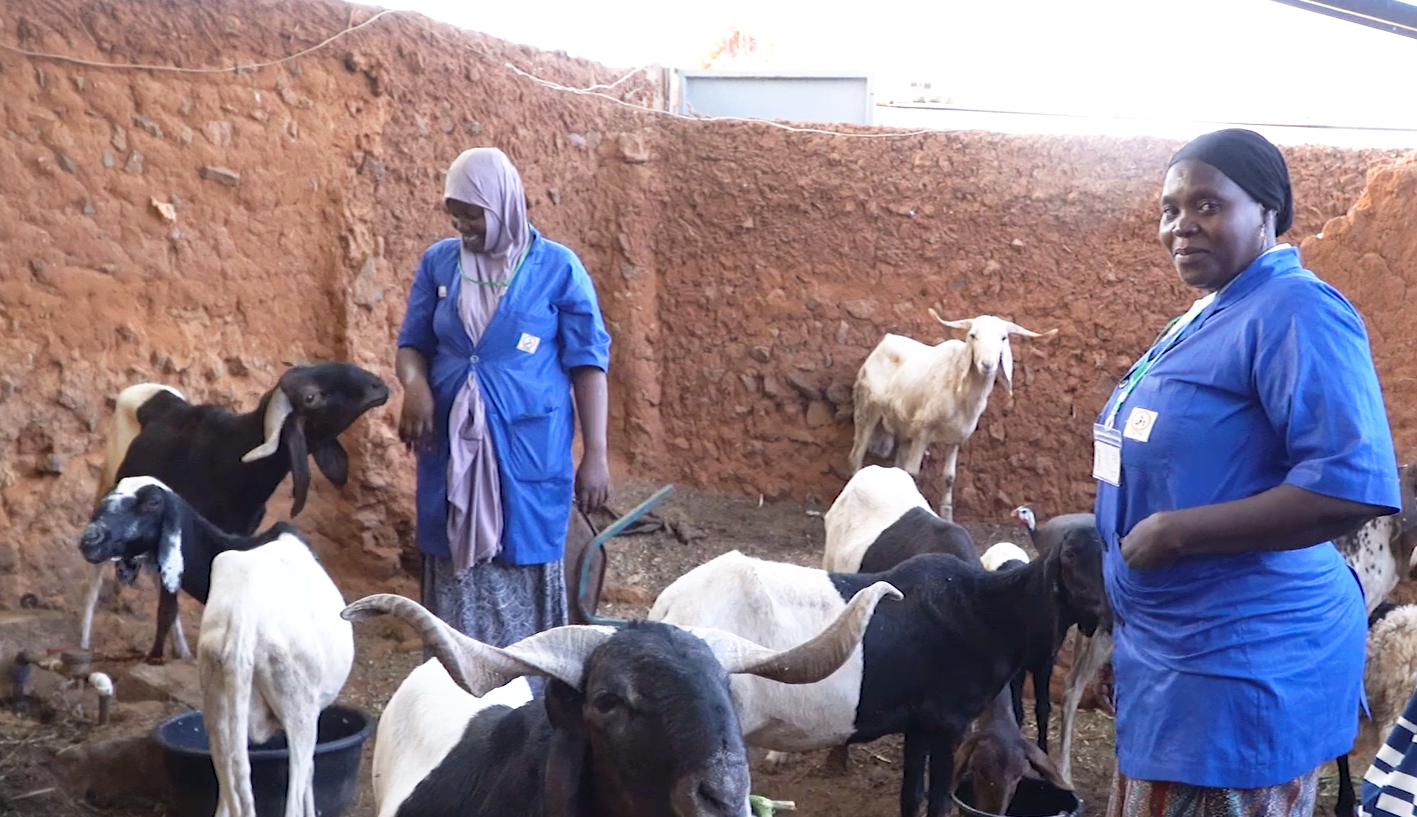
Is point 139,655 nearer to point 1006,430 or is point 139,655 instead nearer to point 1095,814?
point 1095,814

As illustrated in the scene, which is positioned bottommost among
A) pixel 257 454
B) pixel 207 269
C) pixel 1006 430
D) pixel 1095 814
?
pixel 1095 814

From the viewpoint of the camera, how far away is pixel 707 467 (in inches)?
404

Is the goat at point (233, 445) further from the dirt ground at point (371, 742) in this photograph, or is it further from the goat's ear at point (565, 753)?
the goat's ear at point (565, 753)

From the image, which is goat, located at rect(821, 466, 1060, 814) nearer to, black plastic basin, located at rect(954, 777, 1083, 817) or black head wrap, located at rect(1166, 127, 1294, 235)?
black plastic basin, located at rect(954, 777, 1083, 817)

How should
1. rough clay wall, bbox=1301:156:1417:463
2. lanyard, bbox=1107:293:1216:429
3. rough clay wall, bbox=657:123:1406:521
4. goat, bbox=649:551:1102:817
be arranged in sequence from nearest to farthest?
lanyard, bbox=1107:293:1216:429
goat, bbox=649:551:1102:817
rough clay wall, bbox=1301:156:1417:463
rough clay wall, bbox=657:123:1406:521

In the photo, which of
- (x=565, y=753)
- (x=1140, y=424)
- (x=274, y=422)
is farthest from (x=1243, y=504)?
(x=274, y=422)

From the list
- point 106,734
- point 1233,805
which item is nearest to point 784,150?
point 106,734

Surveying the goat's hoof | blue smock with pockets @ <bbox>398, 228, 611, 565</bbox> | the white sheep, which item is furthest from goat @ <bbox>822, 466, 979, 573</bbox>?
blue smock with pockets @ <bbox>398, 228, 611, 565</bbox>

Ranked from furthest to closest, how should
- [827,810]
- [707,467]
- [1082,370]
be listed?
[707,467]
[1082,370]
[827,810]

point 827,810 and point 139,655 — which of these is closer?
point 827,810

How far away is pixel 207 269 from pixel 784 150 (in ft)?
16.3

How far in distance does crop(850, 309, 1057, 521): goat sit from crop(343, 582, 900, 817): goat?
655 cm

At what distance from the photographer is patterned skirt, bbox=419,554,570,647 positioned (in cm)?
418

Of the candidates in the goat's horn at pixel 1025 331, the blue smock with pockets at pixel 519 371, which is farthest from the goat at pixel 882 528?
the goat's horn at pixel 1025 331
